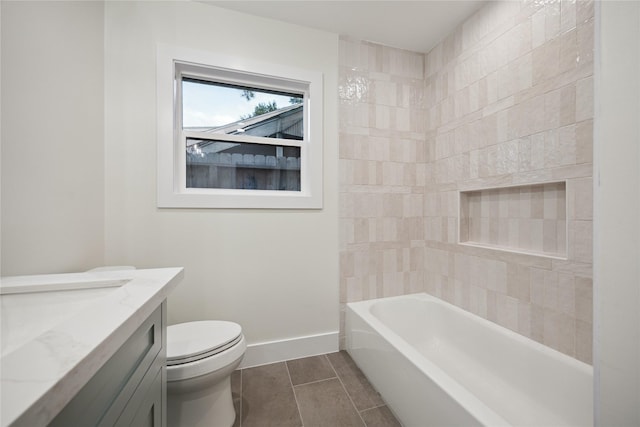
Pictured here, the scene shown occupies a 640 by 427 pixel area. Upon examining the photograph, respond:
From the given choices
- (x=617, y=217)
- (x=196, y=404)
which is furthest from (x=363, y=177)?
(x=196, y=404)

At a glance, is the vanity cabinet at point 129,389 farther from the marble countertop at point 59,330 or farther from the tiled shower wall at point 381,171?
the tiled shower wall at point 381,171

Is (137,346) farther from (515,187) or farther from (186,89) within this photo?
(515,187)

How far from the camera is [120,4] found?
1.56 m

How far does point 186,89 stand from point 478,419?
7.83ft

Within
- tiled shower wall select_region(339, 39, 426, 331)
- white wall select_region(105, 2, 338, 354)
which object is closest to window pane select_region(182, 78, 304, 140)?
white wall select_region(105, 2, 338, 354)

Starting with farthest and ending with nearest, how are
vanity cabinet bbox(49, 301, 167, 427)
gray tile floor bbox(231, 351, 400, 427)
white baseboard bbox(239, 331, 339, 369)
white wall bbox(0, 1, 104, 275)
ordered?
white baseboard bbox(239, 331, 339, 369) < gray tile floor bbox(231, 351, 400, 427) < white wall bbox(0, 1, 104, 275) < vanity cabinet bbox(49, 301, 167, 427)

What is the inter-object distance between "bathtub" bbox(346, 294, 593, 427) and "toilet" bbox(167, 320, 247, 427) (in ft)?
2.69

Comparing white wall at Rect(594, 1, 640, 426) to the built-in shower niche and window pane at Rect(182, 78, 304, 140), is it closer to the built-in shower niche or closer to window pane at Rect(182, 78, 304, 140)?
the built-in shower niche

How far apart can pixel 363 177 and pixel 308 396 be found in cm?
154

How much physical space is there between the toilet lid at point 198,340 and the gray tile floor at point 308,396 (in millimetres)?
447

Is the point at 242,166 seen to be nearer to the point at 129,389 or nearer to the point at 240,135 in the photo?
the point at 240,135

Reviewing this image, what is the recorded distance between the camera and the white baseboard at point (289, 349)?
176 cm

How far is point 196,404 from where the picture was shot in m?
1.18

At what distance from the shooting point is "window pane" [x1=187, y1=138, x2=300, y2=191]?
1.78 meters
